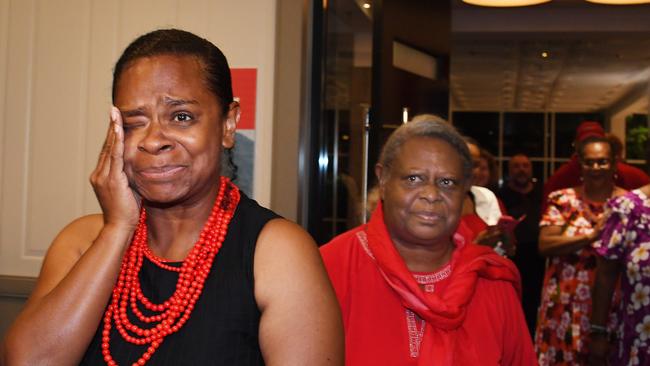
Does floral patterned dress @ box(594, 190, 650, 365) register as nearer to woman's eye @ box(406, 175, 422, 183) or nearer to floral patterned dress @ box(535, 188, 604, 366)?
floral patterned dress @ box(535, 188, 604, 366)

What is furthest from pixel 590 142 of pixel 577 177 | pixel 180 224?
pixel 180 224

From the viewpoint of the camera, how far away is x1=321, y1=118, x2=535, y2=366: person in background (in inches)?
82.1

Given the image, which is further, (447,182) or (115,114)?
(447,182)

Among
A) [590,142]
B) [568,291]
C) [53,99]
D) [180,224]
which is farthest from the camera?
[590,142]

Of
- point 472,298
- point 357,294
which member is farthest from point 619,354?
point 357,294

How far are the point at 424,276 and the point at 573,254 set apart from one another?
81.6 inches

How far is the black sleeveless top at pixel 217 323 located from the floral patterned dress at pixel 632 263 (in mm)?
2145

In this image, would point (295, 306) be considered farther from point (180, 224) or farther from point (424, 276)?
point (424, 276)

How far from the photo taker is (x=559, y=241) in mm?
4039

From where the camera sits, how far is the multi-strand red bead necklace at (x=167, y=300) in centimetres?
130

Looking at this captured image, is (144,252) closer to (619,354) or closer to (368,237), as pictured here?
(368,237)

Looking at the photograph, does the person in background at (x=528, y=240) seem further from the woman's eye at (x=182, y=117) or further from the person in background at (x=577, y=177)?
the woman's eye at (x=182, y=117)

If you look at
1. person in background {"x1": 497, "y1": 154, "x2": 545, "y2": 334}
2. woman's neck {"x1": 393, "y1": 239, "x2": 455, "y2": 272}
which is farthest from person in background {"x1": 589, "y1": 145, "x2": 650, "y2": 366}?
person in background {"x1": 497, "y1": 154, "x2": 545, "y2": 334}

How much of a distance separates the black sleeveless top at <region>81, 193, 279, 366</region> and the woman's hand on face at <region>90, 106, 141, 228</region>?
0.42 feet
